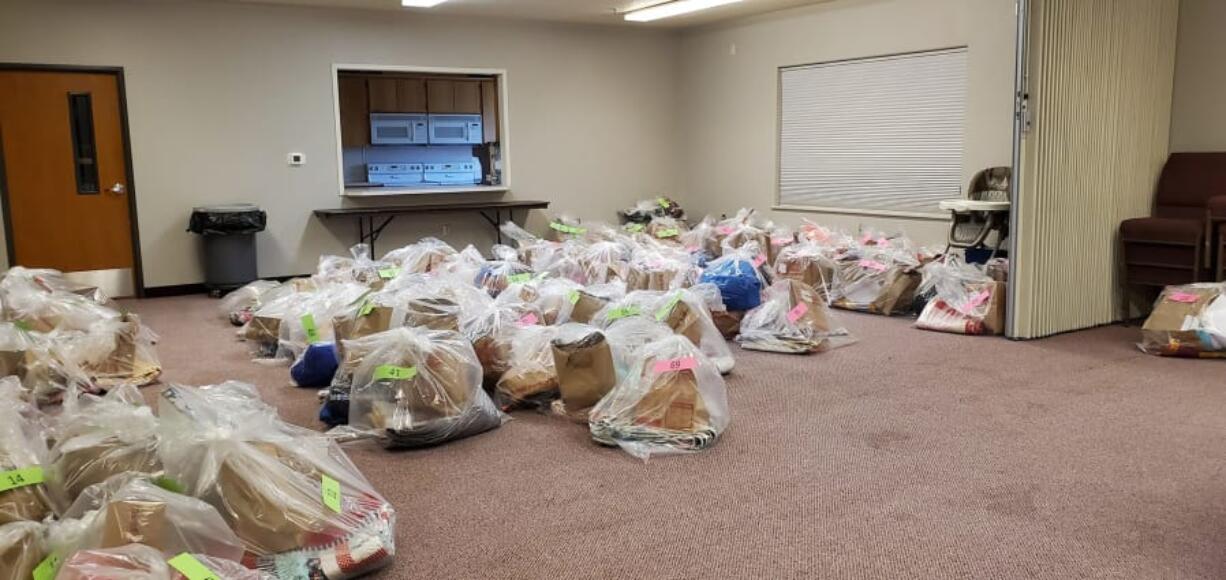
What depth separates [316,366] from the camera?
4.31m

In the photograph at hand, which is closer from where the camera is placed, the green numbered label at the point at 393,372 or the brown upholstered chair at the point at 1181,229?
the green numbered label at the point at 393,372

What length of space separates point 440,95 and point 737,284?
17.0ft

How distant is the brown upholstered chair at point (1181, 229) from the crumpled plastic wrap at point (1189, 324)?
0.35 meters

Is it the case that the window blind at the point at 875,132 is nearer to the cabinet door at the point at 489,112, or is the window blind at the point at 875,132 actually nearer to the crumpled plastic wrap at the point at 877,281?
the crumpled plastic wrap at the point at 877,281

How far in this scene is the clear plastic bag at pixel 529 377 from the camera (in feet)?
12.7

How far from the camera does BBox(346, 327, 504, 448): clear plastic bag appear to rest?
3.36 m

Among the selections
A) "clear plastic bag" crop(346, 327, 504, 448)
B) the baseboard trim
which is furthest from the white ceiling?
"clear plastic bag" crop(346, 327, 504, 448)

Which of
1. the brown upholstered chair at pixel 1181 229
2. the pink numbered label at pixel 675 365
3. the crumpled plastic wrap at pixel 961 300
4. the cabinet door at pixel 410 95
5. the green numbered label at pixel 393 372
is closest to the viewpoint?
the green numbered label at pixel 393 372

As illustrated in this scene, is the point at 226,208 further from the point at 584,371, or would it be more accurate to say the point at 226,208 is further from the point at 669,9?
the point at 584,371

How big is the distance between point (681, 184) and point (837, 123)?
230cm

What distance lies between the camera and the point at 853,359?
4.79 meters

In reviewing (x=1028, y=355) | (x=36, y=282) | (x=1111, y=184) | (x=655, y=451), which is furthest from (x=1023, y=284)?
(x=36, y=282)

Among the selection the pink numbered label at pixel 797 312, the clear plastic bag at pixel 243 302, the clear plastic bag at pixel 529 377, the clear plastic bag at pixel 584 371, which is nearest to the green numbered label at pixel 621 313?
the clear plastic bag at pixel 529 377

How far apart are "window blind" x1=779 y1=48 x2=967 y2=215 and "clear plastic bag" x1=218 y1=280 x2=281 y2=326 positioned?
4.95 meters
